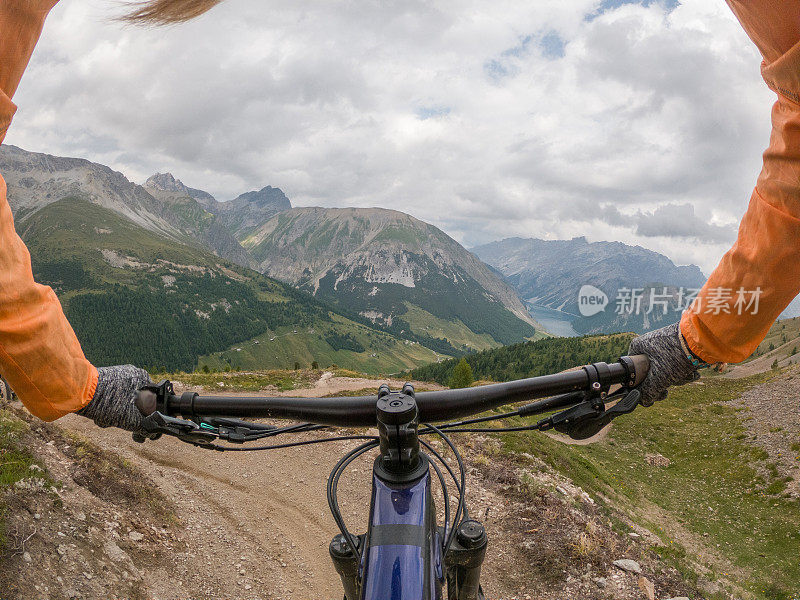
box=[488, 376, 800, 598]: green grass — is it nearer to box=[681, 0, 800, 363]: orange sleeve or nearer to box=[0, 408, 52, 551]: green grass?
box=[681, 0, 800, 363]: orange sleeve

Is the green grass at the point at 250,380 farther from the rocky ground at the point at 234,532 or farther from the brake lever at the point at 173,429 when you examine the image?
the brake lever at the point at 173,429

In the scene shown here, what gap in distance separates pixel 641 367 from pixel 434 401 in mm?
1183

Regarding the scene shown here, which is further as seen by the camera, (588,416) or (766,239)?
(588,416)

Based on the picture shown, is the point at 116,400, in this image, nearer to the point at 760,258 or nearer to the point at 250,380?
the point at 760,258

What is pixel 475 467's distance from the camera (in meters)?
14.3

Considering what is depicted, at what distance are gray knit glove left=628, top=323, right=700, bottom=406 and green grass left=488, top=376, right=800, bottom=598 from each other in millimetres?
13219

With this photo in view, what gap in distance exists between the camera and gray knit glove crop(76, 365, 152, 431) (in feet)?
6.95

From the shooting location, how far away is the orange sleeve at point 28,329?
1.16 meters

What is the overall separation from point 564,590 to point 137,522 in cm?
1009

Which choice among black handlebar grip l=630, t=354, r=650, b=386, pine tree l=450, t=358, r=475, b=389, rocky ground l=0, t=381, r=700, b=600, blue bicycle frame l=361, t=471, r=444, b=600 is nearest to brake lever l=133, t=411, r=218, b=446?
blue bicycle frame l=361, t=471, r=444, b=600

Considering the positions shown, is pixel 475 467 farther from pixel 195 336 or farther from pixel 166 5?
pixel 195 336

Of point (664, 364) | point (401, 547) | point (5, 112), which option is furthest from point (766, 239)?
point (5, 112)

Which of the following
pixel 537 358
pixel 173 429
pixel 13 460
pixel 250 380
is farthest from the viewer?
pixel 537 358

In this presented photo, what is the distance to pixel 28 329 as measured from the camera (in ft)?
5.08
